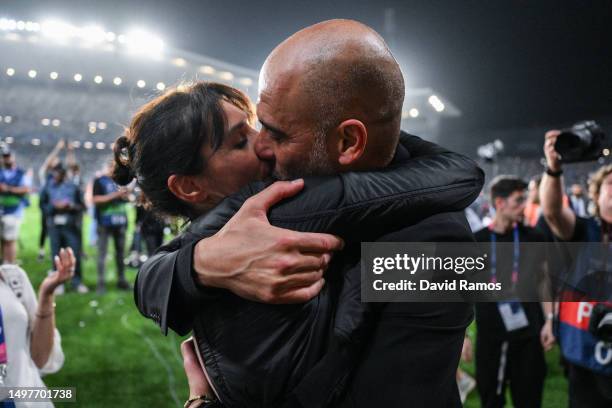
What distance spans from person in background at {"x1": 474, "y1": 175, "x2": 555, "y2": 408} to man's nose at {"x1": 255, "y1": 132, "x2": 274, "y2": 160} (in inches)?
118

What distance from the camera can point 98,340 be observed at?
5.25 metres

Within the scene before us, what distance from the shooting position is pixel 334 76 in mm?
855

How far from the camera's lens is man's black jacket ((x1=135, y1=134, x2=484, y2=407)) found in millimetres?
841

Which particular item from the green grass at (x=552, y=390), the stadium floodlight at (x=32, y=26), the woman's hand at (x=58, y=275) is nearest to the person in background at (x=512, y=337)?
A: the green grass at (x=552, y=390)

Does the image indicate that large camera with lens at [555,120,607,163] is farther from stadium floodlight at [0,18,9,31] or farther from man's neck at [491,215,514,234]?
stadium floodlight at [0,18,9,31]

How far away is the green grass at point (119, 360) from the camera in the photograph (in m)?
4.05

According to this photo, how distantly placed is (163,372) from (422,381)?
413 centimetres

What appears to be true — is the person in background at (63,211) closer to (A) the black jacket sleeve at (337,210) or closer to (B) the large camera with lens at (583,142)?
(B) the large camera with lens at (583,142)

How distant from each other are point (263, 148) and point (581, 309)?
221 cm

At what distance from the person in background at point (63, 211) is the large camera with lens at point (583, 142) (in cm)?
579

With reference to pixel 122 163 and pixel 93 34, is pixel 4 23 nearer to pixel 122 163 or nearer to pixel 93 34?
pixel 93 34

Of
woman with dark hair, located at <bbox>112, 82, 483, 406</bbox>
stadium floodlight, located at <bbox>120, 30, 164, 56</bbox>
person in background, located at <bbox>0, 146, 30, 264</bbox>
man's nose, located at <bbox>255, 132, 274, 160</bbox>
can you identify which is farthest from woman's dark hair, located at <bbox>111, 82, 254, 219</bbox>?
stadium floodlight, located at <bbox>120, 30, 164, 56</bbox>

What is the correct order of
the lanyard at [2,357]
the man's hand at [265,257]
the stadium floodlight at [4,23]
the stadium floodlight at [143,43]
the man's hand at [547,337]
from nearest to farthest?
the man's hand at [265,257], the lanyard at [2,357], the man's hand at [547,337], the stadium floodlight at [4,23], the stadium floodlight at [143,43]

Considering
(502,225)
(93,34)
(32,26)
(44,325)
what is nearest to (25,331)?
(44,325)
